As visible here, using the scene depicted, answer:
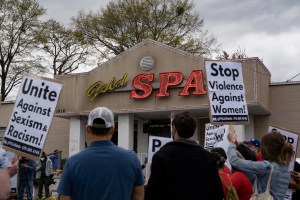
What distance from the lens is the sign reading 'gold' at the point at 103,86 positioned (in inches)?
980

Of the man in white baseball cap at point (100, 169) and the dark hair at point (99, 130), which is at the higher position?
the dark hair at point (99, 130)

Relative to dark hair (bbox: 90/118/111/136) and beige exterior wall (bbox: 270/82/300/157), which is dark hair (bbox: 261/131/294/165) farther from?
beige exterior wall (bbox: 270/82/300/157)

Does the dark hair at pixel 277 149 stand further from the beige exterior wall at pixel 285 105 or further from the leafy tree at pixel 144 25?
the leafy tree at pixel 144 25

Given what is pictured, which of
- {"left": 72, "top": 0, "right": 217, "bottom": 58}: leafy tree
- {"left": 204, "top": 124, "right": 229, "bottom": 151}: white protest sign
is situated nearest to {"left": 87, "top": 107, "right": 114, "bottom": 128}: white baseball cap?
{"left": 204, "top": 124, "right": 229, "bottom": 151}: white protest sign

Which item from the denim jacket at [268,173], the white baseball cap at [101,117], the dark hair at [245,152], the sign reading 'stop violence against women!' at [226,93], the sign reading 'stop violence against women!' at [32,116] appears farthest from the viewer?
the sign reading 'stop violence against women!' at [226,93]

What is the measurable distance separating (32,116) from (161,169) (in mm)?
3347

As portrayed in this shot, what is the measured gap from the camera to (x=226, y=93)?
7.83m

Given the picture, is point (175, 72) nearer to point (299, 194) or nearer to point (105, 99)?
point (105, 99)

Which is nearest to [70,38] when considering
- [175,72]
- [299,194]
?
[175,72]

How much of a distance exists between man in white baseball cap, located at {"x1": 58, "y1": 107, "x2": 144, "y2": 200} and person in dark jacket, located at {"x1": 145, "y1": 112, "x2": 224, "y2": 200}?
262mm

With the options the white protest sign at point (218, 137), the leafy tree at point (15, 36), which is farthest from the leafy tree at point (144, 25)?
the white protest sign at point (218, 137)

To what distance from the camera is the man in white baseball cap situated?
12.5 ft

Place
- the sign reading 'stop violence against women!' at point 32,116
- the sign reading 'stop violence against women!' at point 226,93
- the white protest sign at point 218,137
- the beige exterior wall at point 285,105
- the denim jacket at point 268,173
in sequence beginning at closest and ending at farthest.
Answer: the denim jacket at point 268,173 → the sign reading 'stop violence against women!' at point 32,116 → the sign reading 'stop violence against women!' at point 226,93 → the white protest sign at point 218,137 → the beige exterior wall at point 285,105

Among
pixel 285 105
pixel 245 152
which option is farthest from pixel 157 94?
pixel 245 152
